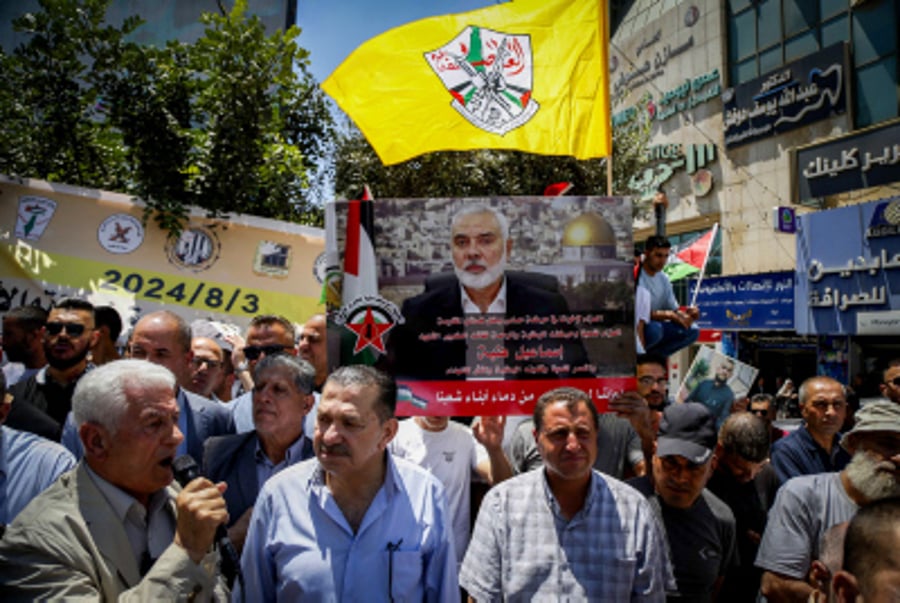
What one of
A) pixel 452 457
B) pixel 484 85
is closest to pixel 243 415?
pixel 452 457

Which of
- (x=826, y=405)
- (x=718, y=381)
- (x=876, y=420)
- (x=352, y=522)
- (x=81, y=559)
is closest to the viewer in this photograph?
(x=81, y=559)

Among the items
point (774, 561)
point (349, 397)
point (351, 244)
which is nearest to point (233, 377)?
point (351, 244)

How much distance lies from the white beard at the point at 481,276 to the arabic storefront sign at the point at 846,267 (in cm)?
1389

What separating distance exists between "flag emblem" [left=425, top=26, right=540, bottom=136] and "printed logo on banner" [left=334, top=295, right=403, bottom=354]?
1.67 metres

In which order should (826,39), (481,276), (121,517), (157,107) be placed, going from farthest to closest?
(826,39) < (157,107) < (481,276) < (121,517)

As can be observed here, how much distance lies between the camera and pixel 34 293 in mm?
6023

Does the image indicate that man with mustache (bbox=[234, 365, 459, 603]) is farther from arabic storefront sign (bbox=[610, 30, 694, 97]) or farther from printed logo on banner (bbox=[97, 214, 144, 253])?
arabic storefront sign (bbox=[610, 30, 694, 97])

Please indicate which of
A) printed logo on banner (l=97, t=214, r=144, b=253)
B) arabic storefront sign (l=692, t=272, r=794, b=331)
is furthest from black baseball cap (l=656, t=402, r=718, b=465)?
arabic storefront sign (l=692, t=272, r=794, b=331)

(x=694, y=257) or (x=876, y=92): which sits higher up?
(x=876, y=92)

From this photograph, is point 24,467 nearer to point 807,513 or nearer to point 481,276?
point 481,276

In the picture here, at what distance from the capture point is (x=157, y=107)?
689cm

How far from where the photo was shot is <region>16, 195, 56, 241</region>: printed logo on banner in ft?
20.4

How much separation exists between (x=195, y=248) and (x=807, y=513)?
5796mm

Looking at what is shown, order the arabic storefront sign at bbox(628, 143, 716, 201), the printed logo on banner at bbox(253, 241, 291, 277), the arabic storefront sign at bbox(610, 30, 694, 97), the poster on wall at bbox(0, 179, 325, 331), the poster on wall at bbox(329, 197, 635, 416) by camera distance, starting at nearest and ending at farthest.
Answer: the poster on wall at bbox(329, 197, 635, 416)
the poster on wall at bbox(0, 179, 325, 331)
the printed logo on banner at bbox(253, 241, 291, 277)
the arabic storefront sign at bbox(628, 143, 716, 201)
the arabic storefront sign at bbox(610, 30, 694, 97)
